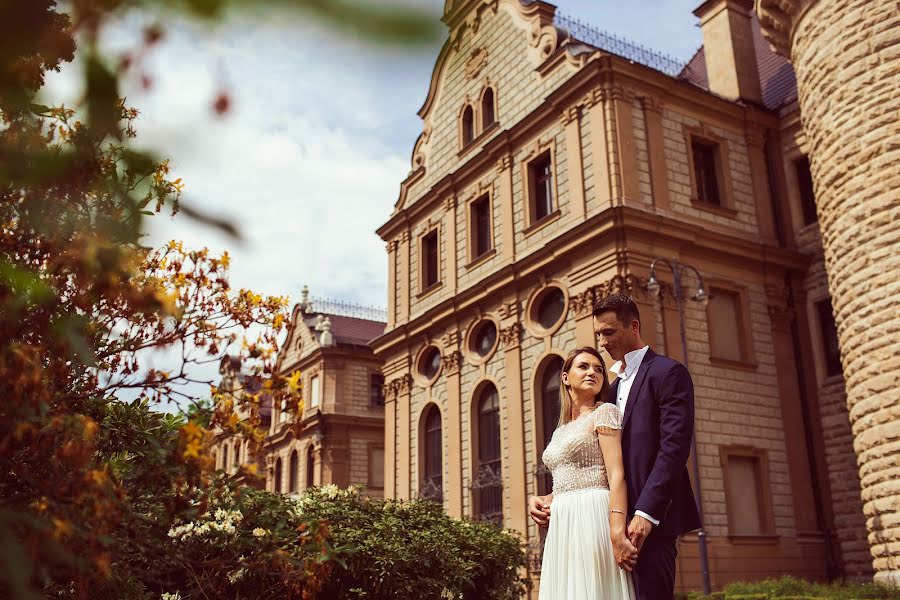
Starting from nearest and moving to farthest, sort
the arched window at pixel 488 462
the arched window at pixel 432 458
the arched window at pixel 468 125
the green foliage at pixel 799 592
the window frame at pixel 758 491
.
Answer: the green foliage at pixel 799 592 → the window frame at pixel 758 491 → the arched window at pixel 488 462 → the arched window at pixel 432 458 → the arched window at pixel 468 125

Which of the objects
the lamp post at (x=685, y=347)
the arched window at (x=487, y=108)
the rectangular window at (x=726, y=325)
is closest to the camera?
the lamp post at (x=685, y=347)

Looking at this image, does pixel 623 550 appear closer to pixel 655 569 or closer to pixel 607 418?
pixel 655 569

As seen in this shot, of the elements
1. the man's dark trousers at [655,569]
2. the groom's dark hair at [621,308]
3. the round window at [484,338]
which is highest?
the round window at [484,338]

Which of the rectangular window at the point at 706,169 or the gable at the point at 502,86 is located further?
the gable at the point at 502,86

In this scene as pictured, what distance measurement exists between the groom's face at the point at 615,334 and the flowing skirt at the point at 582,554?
828 millimetres

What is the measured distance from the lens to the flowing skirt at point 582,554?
4766 mm

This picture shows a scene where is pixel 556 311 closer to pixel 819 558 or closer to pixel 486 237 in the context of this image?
pixel 486 237

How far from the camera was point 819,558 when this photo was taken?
21188mm

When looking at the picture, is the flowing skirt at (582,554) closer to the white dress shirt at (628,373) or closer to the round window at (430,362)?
the white dress shirt at (628,373)

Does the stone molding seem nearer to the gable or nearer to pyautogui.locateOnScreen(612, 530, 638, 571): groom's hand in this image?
the gable

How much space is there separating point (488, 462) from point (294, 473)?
22574 millimetres

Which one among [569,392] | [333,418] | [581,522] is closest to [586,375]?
[569,392]

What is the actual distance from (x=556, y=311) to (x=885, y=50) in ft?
32.3

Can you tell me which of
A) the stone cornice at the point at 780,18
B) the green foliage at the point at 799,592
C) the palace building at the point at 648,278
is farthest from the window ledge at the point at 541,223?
the green foliage at the point at 799,592
